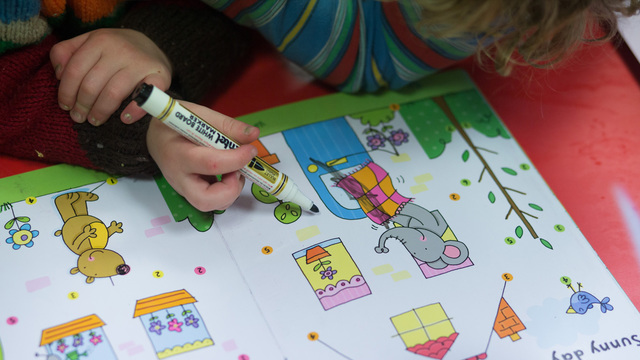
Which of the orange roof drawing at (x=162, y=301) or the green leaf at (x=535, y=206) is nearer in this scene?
the orange roof drawing at (x=162, y=301)

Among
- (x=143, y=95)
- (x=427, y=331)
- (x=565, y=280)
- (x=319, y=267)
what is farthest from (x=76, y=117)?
(x=565, y=280)

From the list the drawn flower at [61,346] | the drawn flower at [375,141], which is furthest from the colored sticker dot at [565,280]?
the drawn flower at [61,346]

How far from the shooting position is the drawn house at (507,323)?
0.53 meters

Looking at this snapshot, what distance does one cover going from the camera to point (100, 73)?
0.57 metres

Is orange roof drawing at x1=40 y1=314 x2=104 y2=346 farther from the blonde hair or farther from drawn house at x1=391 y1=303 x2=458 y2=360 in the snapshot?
the blonde hair

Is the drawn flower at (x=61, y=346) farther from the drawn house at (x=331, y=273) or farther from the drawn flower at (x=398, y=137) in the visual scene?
the drawn flower at (x=398, y=137)

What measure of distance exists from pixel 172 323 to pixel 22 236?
16 cm

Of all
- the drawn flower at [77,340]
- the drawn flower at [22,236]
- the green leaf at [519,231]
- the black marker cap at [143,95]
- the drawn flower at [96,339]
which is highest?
the black marker cap at [143,95]

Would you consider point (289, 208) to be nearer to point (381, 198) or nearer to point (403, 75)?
point (381, 198)

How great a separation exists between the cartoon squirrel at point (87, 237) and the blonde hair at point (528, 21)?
0.36 m

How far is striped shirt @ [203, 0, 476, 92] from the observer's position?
0.65m

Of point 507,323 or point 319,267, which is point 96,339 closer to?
point 319,267

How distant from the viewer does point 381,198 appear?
24.0 inches

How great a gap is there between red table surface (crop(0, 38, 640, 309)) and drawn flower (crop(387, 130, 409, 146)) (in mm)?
102
